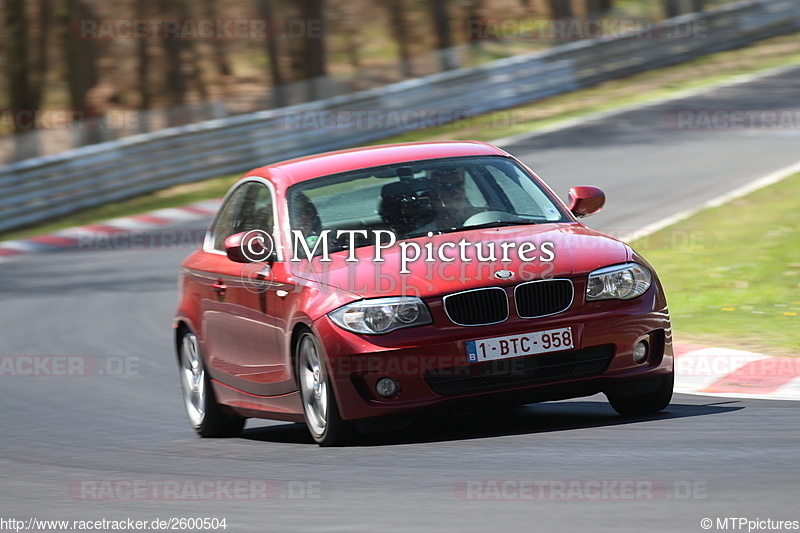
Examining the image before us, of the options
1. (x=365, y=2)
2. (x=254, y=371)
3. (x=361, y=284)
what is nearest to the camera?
(x=361, y=284)

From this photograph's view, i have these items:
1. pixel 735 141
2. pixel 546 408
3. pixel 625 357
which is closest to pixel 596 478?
pixel 625 357

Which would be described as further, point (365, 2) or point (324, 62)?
point (365, 2)

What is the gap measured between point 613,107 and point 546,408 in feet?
51.8

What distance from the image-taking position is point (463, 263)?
688cm

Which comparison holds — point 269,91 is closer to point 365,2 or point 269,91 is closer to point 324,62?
point 324,62

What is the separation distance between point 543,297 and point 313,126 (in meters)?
15.7

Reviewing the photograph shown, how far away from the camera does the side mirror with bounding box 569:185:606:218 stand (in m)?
8.15

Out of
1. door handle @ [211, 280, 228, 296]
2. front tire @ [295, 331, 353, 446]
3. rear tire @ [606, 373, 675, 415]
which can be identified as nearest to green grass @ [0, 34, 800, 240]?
door handle @ [211, 280, 228, 296]

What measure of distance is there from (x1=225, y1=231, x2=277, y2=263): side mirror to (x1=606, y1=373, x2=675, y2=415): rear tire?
194 centimetres

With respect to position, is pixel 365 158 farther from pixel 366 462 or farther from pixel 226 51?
pixel 226 51

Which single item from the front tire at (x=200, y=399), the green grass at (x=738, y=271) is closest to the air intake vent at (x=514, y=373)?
the front tire at (x=200, y=399)

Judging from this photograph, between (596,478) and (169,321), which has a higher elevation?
(596,478)

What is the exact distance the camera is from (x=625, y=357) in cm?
696

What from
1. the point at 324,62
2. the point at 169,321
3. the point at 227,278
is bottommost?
the point at 324,62
